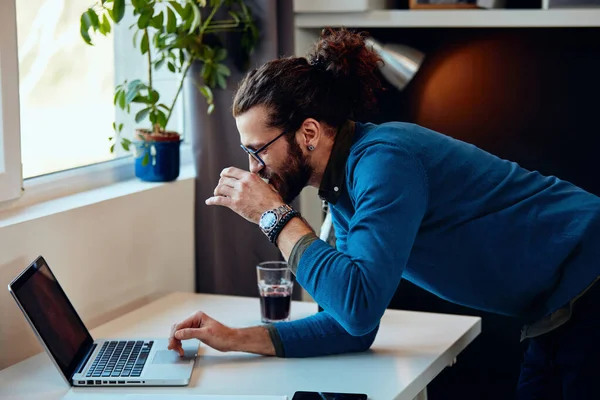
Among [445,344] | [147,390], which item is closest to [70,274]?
[147,390]

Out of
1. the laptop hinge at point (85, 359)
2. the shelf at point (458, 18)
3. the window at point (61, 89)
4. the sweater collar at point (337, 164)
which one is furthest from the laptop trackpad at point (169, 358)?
the shelf at point (458, 18)

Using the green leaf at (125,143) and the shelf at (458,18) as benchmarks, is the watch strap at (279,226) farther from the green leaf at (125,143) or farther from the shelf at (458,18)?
the shelf at (458,18)

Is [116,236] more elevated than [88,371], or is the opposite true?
[116,236]

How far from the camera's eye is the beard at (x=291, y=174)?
1555 millimetres

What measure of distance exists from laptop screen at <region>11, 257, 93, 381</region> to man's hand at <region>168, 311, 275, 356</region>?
0.18 metres

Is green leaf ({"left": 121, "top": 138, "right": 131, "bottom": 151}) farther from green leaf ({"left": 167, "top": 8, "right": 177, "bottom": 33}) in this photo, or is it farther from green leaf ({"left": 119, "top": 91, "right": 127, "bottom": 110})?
green leaf ({"left": 167, "top": 8, "right": 177, "bottom": 33})

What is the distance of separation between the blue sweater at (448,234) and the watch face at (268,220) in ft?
0.30

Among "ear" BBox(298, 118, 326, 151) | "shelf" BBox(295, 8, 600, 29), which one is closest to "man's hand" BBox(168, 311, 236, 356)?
"ear" BBox(298, 118, 326, 151)

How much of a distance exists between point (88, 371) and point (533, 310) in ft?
2.66

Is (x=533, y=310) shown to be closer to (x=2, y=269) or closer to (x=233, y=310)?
(x=233, y=310)

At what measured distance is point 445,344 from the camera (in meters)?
1.70

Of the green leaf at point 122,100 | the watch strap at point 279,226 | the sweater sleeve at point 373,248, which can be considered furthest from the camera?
the green leaf at point 122,100

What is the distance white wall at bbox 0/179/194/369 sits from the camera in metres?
1.71

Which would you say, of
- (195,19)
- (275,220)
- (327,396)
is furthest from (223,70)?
(327,396)
